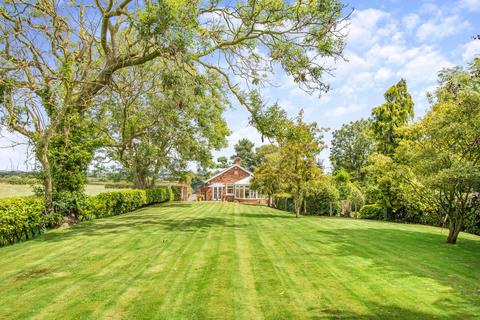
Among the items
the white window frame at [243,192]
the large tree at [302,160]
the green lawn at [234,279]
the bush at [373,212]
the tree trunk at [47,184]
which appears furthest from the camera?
the white window frame at [243,192]

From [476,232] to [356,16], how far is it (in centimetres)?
1211

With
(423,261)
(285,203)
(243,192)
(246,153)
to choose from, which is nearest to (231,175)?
(243,192)

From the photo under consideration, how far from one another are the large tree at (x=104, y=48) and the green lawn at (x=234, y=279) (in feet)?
15.1

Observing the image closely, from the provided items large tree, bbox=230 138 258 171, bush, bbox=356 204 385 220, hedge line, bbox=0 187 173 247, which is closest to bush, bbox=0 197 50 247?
hedge line, bbox=0 187 173 247

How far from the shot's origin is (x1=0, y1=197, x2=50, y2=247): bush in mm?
10188

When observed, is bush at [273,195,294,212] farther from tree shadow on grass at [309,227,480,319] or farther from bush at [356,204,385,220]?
tree shadow on grass at [309,227,480,319]

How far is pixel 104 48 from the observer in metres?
13.4

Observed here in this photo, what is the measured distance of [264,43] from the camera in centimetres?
1557

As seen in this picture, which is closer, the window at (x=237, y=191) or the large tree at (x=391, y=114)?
the large tree at (x=391, y=114)

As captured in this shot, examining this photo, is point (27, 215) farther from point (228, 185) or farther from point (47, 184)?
point (228, 185)

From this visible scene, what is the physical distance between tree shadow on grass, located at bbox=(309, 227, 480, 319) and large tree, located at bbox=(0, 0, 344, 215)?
6561 millimetres

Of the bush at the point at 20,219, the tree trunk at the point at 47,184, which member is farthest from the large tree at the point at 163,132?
the bush at the point at 20,219

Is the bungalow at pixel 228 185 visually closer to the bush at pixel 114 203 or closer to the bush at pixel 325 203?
the bush at pixel 114 203

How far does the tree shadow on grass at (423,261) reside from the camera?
5484 mm
